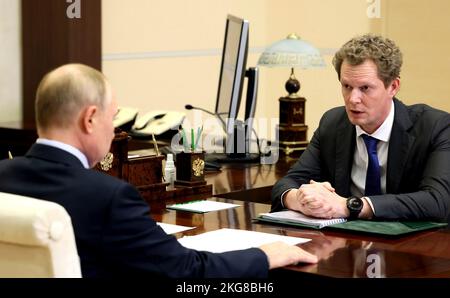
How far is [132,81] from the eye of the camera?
7.02m

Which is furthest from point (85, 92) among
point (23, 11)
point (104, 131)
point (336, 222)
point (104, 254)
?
point (23, 11)

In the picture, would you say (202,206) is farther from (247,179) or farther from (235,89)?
(235,89)

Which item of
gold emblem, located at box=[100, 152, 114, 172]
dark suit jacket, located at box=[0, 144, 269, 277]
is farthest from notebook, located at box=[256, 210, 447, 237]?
dark suit jacket, located at box=[0, 144, 269, 277]

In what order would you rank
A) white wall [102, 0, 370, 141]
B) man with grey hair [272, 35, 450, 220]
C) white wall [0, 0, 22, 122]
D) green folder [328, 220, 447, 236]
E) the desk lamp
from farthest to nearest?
white wall [102, 0, 370, 141], white wall [0, 0, 22, 122], the desk lamp, man with grey hair [272, 35, 450, 220], green folder [328, 220, 447, 236]

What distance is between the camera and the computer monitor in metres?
4.74

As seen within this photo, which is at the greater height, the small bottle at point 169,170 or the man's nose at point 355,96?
the man's nose at point 355,96

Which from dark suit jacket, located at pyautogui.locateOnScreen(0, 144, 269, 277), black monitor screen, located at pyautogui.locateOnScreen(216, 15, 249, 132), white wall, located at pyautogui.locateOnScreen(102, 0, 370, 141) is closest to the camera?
dark suit jacket, located at pyautogui.locateOnScreen(0, 144, 269, 277)

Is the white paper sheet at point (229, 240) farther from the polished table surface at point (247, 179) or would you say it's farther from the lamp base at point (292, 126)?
the lamp base at point (292, 126)

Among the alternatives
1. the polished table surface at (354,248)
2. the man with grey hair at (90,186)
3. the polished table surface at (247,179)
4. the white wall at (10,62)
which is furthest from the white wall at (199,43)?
the man with grey hair at (90,186)

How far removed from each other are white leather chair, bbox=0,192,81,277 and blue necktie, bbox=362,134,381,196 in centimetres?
166

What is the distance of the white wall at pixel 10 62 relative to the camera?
598cm

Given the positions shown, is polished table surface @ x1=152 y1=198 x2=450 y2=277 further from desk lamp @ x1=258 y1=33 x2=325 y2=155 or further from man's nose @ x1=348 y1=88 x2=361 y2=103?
desk lamp @ x1=258 y1=33 x2=325 y2=155

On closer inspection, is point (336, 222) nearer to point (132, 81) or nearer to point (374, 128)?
point (374, 128)

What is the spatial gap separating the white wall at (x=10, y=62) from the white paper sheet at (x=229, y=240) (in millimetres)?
3491
